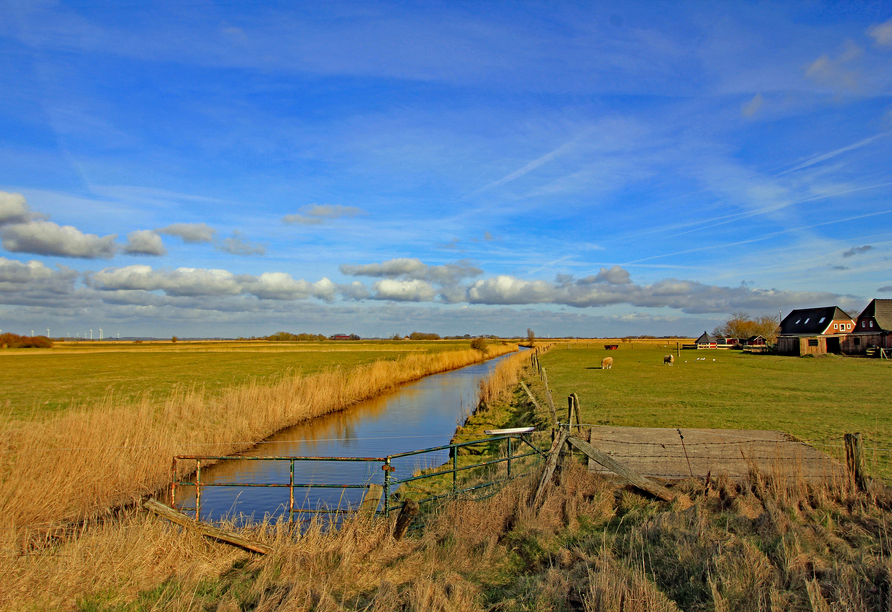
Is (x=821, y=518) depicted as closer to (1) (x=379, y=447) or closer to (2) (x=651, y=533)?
(2) (x=651, y=533)

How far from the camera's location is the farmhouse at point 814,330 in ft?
168

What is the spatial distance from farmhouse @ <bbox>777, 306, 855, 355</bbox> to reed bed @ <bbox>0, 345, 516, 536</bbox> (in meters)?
50.3

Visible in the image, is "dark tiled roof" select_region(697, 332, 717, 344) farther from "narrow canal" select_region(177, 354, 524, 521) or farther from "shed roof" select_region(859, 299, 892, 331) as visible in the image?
"narrow canal" select_region(177, 354, 524, 521)

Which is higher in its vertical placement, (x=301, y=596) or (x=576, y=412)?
(x=576, y=412)

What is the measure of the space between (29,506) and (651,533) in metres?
9.40

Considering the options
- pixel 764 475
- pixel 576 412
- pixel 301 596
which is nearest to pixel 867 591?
pixel 764 475

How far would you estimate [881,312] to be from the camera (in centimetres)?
5312

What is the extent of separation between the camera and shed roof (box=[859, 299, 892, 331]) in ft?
170

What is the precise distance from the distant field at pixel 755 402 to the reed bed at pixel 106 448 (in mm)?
10763

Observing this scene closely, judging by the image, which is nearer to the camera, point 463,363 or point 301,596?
point 301,596

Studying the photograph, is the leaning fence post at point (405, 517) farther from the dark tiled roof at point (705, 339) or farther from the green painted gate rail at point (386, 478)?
the dark tiled roof at point (705, 339)

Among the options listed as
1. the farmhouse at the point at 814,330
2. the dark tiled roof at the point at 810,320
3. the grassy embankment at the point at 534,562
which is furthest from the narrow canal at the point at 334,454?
the dark tiled roof at the point at 810,320

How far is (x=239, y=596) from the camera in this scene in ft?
17.7

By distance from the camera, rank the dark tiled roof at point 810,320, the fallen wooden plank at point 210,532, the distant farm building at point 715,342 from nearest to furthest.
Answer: the fallen wooden plank at point 210,532 → the dark tiled roof at point 810,320 → the distant farm building at point 715,342
